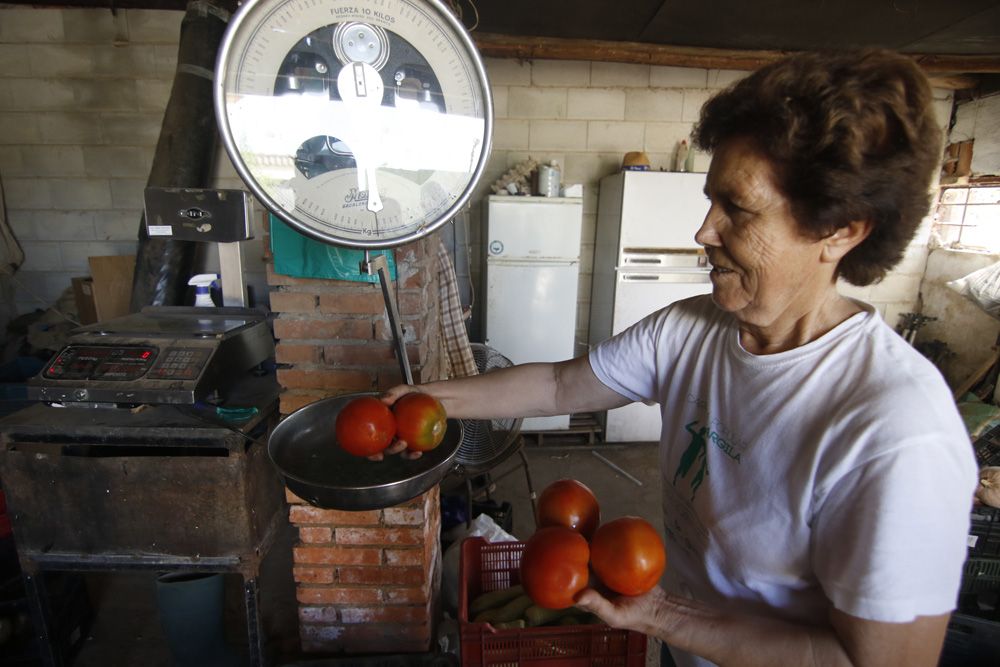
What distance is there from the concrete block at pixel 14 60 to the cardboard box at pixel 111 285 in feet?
4.25

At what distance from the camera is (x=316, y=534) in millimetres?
1420

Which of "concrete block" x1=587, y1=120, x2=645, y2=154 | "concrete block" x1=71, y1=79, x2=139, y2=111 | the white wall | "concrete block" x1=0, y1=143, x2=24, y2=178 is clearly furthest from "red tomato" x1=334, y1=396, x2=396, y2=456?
"concrete block" x1=0, y1=143, x2=24, y2=178

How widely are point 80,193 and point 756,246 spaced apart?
3.91 metres

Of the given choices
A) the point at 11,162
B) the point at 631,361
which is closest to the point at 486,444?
the point at 631,361

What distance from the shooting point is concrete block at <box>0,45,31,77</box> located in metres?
2.92

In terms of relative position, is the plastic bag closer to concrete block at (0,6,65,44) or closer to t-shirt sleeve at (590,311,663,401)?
t-shirt sleeve at (590,311,663,401)

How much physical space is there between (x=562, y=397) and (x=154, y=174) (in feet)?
6.87

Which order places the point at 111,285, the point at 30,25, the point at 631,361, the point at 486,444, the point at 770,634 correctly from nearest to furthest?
the point at 770,634, the point at 631,361, the point at 486,444, the point at 111,285, the point at 30,25

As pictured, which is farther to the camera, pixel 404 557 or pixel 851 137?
pixel 404 557

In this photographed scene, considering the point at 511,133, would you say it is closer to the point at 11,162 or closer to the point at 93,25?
the point at 93,25

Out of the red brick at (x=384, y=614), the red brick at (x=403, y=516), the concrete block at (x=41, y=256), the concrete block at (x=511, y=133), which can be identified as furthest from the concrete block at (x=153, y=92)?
the red brick at (x=384, y=614)

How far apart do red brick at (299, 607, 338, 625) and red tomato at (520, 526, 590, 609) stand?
1037mm

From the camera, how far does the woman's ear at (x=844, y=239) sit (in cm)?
67

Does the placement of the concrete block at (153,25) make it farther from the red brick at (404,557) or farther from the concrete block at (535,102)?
the red brick at (404,557)
